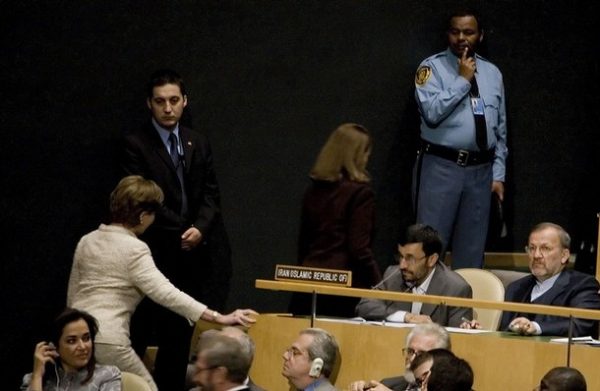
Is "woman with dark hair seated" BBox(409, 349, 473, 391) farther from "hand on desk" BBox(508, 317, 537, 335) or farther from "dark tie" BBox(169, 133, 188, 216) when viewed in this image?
"dark tie" BBox(169, 133, 188, 216)


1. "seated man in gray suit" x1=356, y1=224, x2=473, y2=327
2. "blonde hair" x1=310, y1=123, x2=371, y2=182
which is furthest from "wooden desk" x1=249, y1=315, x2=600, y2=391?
"blonde hair" x1=310, y1=123, x2=371, y2=182

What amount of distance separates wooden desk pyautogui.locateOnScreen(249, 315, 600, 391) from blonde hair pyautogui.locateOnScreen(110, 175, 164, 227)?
76cm

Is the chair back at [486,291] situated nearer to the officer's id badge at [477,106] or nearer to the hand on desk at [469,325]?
the hand on desk at [469,325]

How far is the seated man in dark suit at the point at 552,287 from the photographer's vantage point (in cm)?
731

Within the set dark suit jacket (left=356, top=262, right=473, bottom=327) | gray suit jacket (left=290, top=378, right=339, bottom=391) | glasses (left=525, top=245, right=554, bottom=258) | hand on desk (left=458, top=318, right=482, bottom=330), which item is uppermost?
glasses (left=525, top=245, right=554, bottom=258)

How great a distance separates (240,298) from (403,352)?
2325mm

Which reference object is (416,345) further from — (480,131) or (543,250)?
(480,131)

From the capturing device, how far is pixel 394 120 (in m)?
9.51

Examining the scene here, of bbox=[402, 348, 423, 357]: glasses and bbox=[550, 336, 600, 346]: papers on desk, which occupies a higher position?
bbox=[550, 336, 600, 346]: papers on desk

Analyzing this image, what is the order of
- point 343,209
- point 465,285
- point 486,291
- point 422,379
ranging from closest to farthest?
point 422,379 < point 465,285 < point 486,291 < point 343,209

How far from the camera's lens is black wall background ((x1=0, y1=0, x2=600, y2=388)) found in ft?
27.9

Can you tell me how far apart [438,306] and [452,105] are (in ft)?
6.05

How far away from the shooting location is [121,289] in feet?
24.0

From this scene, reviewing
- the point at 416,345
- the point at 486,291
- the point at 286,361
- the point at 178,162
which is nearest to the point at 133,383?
the point at 286,361
